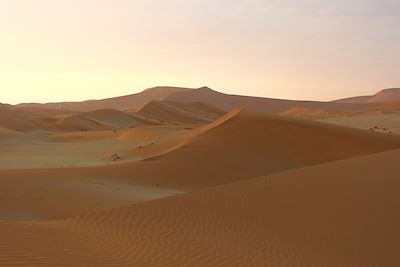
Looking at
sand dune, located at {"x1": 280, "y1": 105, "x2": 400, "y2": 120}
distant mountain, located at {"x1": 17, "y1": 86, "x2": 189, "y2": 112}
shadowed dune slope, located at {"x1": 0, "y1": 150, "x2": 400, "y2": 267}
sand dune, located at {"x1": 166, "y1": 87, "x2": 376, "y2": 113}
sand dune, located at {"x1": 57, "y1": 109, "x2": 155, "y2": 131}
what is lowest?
shadowed dune slope, located at {"x1": 0, "y1": 150, "x2": 400, "y2": 267}

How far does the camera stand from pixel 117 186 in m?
14.2

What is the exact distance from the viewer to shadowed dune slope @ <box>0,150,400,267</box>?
6.15 m

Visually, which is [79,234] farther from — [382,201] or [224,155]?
[224,155]

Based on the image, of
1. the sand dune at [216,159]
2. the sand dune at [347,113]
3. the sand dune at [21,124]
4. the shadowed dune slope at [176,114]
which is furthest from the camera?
the shadowed dune slope at [176,114]

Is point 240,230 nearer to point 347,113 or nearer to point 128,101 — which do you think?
point 347,113

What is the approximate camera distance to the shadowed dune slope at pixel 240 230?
6.15 metres

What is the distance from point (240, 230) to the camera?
7.36 metres

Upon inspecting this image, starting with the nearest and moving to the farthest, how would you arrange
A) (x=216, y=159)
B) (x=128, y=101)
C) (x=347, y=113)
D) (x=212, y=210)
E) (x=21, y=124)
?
(x=212, y=210) < (x=216, y=159) < (x=21, y=124) < (x=347, y=113) < (x=128, y=101)

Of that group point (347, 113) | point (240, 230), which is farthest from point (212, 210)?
point (347, 113)

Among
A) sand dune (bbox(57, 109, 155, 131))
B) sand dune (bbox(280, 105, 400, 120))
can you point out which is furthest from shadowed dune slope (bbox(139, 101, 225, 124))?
sand dune (bbox(280, 105, 400, 120))

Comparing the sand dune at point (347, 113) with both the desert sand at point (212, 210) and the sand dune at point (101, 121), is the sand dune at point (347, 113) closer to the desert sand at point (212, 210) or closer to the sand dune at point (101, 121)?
the sand dune at point (101, 121)

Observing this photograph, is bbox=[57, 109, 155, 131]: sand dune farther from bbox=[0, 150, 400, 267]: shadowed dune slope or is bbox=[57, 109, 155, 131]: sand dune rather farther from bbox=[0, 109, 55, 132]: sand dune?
bbox=[0, 150, 400, 267]: shadowed dune slope

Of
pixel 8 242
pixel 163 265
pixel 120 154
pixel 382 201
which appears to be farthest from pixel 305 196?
pixel 120 154

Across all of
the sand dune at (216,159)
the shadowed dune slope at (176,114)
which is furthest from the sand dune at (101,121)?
the sand dune at (216,159)
